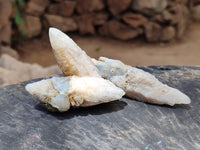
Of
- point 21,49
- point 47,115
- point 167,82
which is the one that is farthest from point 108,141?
point 21,49

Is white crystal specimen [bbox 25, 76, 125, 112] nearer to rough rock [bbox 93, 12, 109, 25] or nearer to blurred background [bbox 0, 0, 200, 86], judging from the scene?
blurred background [bbox 0, 0, 200, 86]

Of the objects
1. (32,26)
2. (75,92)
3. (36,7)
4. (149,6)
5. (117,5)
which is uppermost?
(75,92)

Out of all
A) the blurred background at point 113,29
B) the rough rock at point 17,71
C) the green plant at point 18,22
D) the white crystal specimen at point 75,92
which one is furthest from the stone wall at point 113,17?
the white crystal specimen at point 75,92

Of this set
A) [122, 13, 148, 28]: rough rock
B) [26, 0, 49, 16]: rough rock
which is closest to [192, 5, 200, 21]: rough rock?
[122, 13, 148, 28]: rough rock

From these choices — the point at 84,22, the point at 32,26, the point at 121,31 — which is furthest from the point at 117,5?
the point at 32,26

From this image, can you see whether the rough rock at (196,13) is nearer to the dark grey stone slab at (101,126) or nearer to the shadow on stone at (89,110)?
the dark grey stone slab at (101,126)

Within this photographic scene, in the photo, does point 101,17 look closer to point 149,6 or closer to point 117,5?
point 117,5
